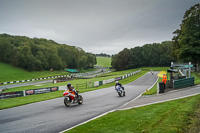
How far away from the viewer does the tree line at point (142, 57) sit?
93.9 meters

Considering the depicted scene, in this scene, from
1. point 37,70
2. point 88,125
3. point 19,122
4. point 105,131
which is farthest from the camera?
point 37,70

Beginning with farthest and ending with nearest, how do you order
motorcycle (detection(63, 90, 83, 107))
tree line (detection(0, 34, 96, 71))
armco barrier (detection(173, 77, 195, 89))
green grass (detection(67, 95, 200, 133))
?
1. tree line (detection(0, 34, 96, 71))
2. armco barrier (detection(173, 77, 195, 89))
3. motorcycle (detection(63, 90, 83, 107))
4. green grass (detection(67, 95, 200, 133))

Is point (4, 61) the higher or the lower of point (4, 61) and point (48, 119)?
the higher

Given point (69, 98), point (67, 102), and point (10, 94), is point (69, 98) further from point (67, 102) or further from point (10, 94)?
point (10, 94)

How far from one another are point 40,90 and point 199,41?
36.0 metres

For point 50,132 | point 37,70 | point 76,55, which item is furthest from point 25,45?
point 50,132

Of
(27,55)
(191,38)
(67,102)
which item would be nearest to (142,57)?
(191,38)

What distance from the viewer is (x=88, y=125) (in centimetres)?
711

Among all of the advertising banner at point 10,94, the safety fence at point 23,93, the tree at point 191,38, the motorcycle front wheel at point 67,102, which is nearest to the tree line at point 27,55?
the safety fence at point 23,93

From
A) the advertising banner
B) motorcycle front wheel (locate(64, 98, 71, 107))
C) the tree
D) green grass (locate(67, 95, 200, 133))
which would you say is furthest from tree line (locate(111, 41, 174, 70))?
green grass (locate(67, 95, 200, 133))

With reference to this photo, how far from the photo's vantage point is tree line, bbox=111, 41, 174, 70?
308 feet

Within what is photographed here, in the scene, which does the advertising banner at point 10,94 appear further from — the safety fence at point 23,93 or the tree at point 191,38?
the tree at point 191,38

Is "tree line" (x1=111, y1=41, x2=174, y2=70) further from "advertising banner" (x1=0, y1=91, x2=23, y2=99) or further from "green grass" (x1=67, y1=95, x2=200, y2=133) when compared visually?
"green grass" (x1=67, y1=95, x2=200, y2=133)

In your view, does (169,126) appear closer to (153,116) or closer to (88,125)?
(153,116)
